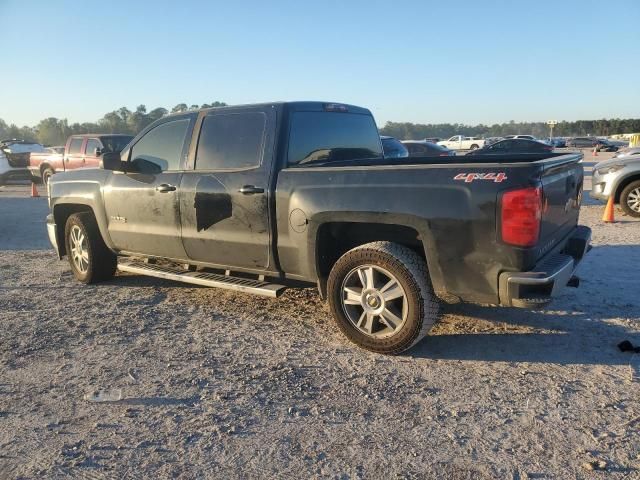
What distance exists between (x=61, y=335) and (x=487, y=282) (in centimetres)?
353

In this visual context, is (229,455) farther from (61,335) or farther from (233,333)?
(61,335)

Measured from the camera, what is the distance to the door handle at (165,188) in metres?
4.99

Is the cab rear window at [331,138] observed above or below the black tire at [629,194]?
above

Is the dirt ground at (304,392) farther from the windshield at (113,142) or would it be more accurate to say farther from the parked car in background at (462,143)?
the parked car in background at (462,143)

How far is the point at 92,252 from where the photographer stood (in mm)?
5938

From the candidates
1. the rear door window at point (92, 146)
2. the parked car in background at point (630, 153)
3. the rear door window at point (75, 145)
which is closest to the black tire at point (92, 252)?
the parked car in background at point (630, 153)

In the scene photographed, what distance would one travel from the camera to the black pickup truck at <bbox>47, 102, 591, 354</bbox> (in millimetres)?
3428

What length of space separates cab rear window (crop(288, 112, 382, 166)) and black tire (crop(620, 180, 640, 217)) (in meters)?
6.66

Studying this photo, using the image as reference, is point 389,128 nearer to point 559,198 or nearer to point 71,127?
point 71,127

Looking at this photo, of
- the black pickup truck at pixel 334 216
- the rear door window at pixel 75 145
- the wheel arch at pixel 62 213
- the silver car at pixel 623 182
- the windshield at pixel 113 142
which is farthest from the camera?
the rear door window at pixel 75 145

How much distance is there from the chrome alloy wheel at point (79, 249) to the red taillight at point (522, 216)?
4.74m

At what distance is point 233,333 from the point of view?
4461 millimetres

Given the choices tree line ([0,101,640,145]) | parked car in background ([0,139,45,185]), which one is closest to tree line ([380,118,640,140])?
tree line ([0,101,640,145])

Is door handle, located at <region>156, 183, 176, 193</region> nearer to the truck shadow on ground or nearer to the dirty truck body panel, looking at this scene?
the dirty truck body panel
